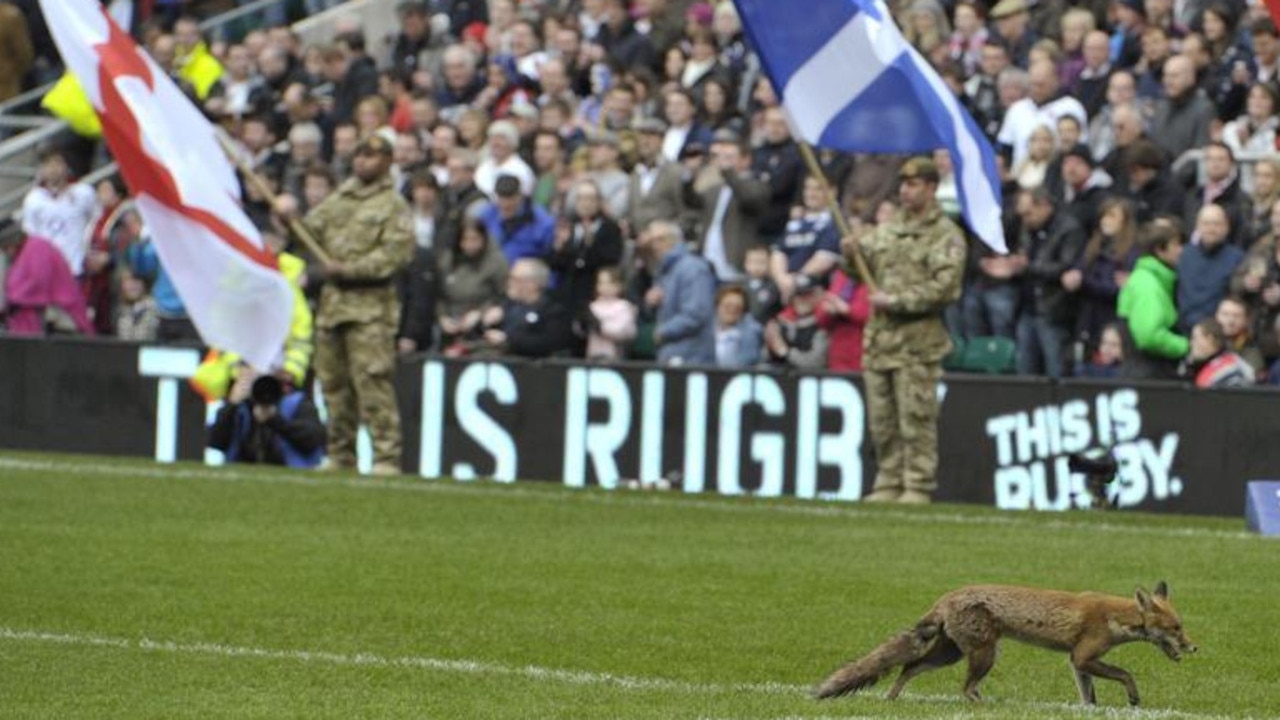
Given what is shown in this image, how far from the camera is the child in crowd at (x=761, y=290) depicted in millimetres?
25078

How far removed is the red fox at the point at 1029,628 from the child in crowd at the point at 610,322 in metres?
13.8

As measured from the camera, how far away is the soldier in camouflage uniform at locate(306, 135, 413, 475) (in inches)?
895

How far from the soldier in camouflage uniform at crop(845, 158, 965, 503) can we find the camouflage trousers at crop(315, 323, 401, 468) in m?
3.50

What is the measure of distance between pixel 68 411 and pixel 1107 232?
8749 millimetres

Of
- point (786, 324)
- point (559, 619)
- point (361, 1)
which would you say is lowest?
point (559, 619)

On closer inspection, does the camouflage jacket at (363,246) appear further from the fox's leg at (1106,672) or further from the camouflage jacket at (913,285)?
the fox's leg at (1106,672)

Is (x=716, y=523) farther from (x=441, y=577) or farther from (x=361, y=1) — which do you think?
(x=361, y=1)

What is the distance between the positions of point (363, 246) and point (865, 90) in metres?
5.15

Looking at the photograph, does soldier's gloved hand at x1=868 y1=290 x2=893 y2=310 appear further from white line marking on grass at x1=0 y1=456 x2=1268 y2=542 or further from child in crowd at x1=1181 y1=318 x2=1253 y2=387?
child in crowd at x1=1181 y1=318 x2=1253 y2=387

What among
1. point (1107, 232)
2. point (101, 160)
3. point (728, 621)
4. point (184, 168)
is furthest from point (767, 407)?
point (101, 160)

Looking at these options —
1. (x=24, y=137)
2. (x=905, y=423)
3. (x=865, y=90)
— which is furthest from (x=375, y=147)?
(x=24, y=137)

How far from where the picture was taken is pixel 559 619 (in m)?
15.1

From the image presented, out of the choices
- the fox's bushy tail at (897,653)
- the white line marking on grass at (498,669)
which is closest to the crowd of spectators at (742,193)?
the white line marking on grass at (498,669)

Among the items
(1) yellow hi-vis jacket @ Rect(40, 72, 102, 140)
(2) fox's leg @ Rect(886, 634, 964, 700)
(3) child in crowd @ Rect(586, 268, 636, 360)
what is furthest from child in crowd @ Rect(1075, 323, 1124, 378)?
(1) yellow hi-vis jacket @ Rect(40, 72, 102, 140)
